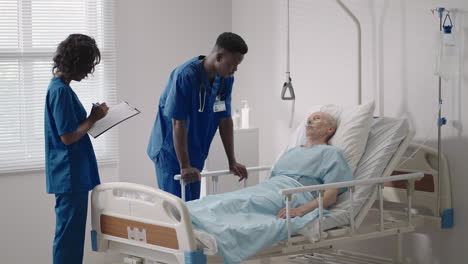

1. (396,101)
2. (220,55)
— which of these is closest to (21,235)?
(220,55)

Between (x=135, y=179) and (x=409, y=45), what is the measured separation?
2186mm

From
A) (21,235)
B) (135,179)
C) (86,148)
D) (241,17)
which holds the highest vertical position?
(241,17)

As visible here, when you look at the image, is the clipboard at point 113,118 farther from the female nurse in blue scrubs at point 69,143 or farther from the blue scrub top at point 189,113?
the blue scrub top at point 189,113

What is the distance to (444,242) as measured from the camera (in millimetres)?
3986

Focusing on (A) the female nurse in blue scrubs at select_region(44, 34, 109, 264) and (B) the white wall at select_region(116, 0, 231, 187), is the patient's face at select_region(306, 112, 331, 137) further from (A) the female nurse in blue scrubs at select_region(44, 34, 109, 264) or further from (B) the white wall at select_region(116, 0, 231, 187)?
(B) the white wall at select_region(116, 0, 231, 187)

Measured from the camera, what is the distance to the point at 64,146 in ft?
11.1

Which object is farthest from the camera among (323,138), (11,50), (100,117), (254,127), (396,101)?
(254,127)

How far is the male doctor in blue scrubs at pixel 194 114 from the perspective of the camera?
3.45 m

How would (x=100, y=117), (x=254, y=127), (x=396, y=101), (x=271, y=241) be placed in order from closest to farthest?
(x=271, y=241)
(x=100, y=117)
(x=396, y=101)
(x=254, y=127)

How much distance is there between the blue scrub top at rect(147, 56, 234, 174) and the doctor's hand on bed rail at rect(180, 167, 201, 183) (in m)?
0.24

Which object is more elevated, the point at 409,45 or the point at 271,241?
the point at 409,45

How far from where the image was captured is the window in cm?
452

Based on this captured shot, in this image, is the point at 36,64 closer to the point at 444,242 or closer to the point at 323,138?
the point at 323,138

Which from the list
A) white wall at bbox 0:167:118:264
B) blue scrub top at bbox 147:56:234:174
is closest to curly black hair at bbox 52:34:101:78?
blue scrub top at bbox 147:56:234:174
